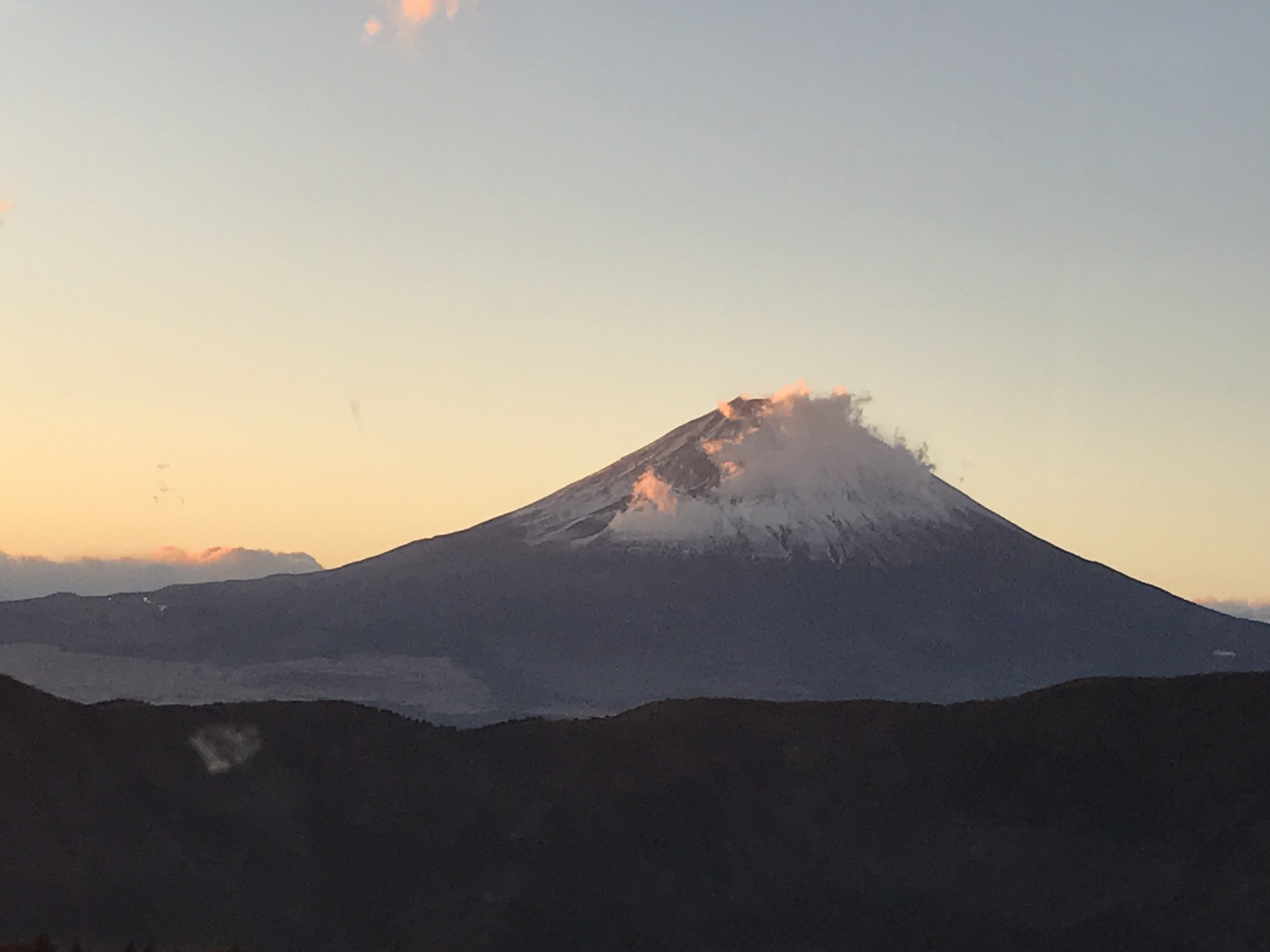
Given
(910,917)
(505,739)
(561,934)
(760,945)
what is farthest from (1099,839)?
(505,739)

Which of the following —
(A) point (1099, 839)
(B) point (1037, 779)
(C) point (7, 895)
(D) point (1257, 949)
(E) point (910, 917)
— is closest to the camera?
(D) point (1257, 949)

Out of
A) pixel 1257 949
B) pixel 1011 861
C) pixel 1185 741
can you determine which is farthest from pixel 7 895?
pixel 1185 741

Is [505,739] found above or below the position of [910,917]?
above

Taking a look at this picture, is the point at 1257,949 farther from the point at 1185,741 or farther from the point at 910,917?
the point at 1185,741

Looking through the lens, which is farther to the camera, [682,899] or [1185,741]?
[1185,741]

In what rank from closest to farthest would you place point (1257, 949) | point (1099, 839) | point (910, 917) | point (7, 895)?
1. point (1257, 949)
2. point (7, 895)
3. point (910, 917)
4. point (1099, 839)

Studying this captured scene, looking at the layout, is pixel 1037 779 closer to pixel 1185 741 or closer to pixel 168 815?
pixel 1185 741
